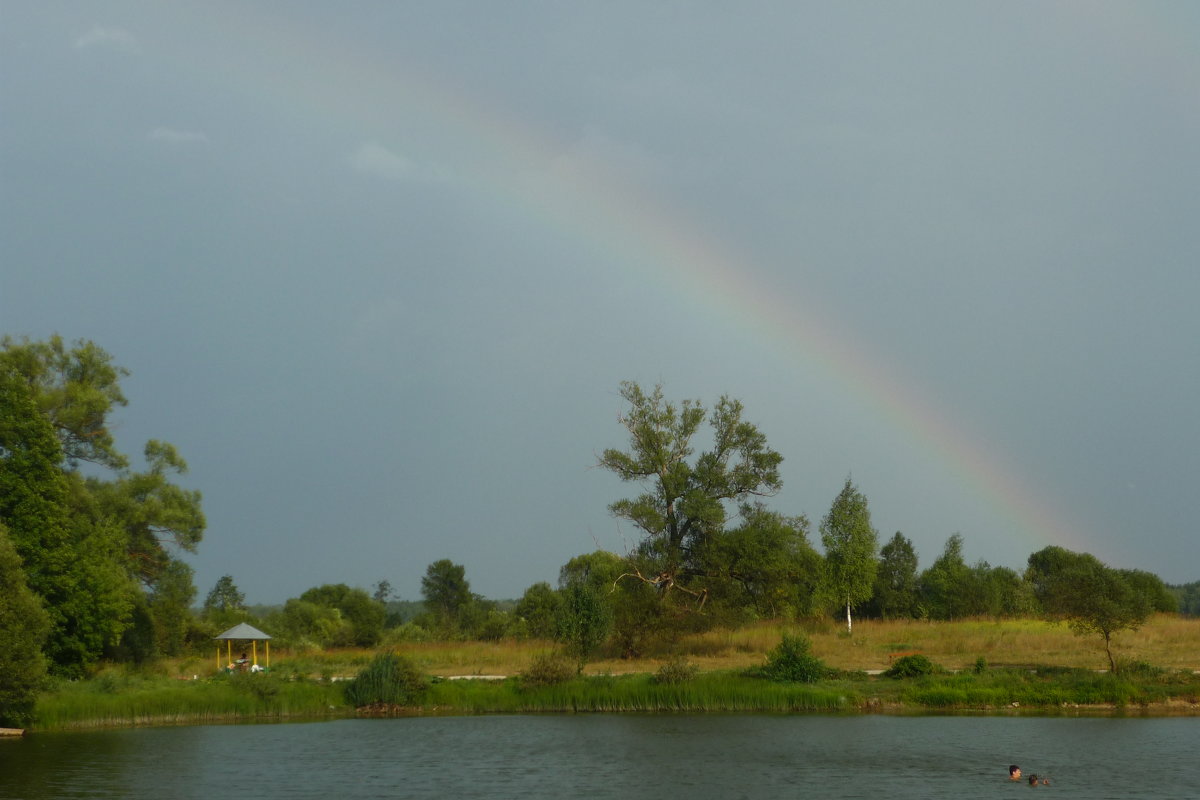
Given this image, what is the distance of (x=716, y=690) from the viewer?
42.5 meters

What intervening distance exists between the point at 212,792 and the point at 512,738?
445 inches

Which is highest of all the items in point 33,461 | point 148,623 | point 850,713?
point 33,461

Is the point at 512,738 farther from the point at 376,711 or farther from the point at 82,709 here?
the point at 82,709

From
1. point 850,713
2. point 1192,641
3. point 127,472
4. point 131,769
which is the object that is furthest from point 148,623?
point 1192,641

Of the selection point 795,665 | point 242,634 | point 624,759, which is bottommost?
point 624,759

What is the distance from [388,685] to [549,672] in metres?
6.53

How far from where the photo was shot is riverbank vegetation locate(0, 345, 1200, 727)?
138 feet

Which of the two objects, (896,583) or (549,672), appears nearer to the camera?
(549,672)

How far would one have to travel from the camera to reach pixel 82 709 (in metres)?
40.0

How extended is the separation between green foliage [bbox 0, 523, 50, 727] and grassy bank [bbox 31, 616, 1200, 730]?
3113mm

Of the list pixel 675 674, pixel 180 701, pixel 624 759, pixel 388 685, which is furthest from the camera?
pixel 388 685

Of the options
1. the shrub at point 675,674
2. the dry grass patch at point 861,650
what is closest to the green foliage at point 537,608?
the dry grass patch at point 861,650

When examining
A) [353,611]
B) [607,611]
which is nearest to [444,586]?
[353,611]

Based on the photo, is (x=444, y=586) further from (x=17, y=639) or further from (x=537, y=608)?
(x=17, y=639)
